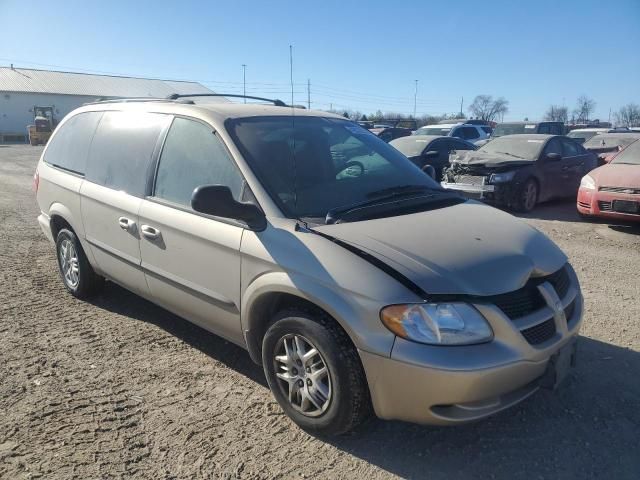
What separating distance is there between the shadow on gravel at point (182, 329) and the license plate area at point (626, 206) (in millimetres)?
6182

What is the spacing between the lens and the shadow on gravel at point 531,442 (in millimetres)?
2580

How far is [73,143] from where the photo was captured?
476cm

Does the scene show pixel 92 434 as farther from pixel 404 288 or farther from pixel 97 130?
pixel 97 130

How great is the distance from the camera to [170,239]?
343cm

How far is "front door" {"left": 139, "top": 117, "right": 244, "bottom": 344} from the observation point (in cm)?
314

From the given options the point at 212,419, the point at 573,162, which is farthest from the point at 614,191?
the point at 212,419

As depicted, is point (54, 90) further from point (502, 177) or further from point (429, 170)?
point (429, 170)

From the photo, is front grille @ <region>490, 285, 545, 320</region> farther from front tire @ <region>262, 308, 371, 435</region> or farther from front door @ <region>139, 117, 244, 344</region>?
front door @ <region>139, 117, 244, 344</region>

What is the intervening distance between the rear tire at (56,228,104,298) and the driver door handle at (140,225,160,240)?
130 cm

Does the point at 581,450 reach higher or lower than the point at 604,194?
lower

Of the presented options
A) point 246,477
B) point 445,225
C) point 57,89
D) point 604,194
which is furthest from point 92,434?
point 57,89

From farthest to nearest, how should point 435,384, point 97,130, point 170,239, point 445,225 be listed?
point 97,130, point 170,239, point 445,225, point 435,384

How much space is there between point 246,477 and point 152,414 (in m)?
0.82

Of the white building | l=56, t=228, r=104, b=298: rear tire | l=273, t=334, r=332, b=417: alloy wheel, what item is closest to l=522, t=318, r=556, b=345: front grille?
l=273, t=334, r=332, b=417: alloy wheel
